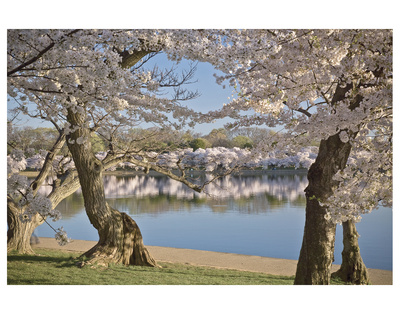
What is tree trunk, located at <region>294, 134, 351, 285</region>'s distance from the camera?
300 cm

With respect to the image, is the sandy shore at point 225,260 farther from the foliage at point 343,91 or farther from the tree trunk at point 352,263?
the foliage at point 343,91

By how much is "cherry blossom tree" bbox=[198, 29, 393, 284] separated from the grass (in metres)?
1.14

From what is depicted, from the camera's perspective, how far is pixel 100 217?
4.40 metres

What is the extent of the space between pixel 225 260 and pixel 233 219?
85 cm

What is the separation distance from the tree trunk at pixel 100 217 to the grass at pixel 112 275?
19 cm

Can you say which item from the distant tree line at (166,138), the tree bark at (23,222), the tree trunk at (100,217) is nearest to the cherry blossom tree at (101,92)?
the tree trunk at (100,217)

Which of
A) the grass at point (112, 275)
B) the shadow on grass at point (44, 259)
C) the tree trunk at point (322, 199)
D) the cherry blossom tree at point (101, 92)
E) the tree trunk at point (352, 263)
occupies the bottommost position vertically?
the grass at point (112, 275)

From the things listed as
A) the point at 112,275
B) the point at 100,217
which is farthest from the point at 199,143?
the point at 112,275

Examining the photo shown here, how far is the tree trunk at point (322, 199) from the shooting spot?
2998 millimetres
